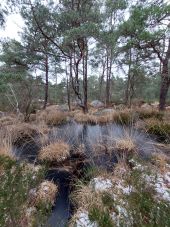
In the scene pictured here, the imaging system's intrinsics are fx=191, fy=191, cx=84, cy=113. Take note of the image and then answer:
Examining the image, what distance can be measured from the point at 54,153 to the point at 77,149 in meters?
0.62

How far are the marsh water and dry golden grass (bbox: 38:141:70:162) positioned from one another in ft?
0.59

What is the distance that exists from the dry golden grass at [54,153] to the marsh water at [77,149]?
0.18 metres

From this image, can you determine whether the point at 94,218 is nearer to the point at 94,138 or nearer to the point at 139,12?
the point at 94,138

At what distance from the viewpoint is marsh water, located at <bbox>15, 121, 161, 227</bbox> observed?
2.97 meters

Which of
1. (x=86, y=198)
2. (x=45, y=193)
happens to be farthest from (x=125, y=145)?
(x=45, y=193)

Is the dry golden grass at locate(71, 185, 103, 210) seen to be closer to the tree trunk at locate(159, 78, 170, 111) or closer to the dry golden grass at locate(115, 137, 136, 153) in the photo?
the dry golden grass at locate(115, 137, 136, 153)

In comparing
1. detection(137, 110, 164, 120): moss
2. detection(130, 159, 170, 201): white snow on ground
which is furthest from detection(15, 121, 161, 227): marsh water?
detection(137, 110, 164, 120): moss

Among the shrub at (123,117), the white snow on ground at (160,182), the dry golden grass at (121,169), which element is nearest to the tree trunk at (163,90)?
the shrub at (123,117)

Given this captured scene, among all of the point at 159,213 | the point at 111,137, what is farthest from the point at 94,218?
the point at 111,137

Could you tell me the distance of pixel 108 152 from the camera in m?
4.28

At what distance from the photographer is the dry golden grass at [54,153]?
412 centimetres

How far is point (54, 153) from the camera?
418cm

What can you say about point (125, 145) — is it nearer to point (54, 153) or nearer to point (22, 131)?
point (54, 153)

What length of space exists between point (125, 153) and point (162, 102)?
4096 millimetres
